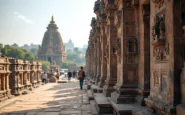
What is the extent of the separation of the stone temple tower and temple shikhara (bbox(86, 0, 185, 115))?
225ft

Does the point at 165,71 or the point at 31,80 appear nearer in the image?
the point at 165,71

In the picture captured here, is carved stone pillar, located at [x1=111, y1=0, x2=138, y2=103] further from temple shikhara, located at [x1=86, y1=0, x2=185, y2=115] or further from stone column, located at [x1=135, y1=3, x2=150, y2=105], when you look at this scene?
stone column, located at [x1=135, y1=3, x2=150, y2=105]

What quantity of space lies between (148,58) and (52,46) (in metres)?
72.3

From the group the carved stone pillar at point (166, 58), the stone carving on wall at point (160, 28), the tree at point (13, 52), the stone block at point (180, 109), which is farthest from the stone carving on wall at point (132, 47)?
the tree at point (13, 52)

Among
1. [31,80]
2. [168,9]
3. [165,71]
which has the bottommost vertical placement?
[31,80]

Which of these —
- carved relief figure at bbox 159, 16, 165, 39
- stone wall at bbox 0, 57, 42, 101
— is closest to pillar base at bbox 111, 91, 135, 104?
carved relief figure at bbox 159, 16, 165, 39

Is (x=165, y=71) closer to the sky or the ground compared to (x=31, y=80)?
closer to the sky

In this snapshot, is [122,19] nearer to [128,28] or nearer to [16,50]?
[128,28]

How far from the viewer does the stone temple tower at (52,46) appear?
2980 inches

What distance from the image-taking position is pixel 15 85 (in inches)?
551

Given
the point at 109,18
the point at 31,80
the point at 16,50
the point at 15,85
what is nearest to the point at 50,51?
the point at 16,50

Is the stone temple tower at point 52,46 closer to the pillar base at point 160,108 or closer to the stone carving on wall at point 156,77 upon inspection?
the stone carving on wall at point 156,77

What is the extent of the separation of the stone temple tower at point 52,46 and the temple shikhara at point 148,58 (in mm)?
68617

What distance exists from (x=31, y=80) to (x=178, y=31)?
56.5 feet
